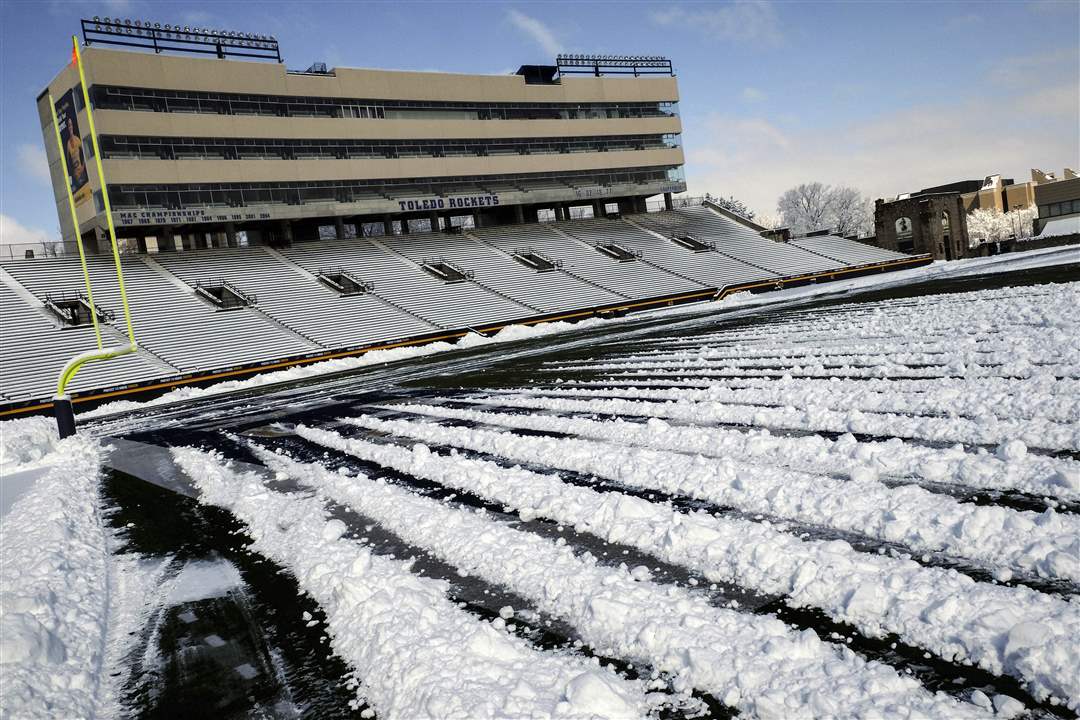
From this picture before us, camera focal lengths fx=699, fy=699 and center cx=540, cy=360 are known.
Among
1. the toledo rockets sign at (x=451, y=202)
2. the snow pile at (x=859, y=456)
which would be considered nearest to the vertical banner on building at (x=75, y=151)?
the snow pile at (x=859, y=456)

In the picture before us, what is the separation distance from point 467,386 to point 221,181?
29.7 metres

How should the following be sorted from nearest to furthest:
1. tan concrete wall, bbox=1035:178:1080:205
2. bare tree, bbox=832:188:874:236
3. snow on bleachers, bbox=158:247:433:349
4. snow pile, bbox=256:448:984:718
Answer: snow pile, bbox=256:448:984:718, snow on bleachers, bbox=158:247:433:349, tan concrete wall, bbox=1035:178:1080:205, bare tree, bbox=832:188:874:236

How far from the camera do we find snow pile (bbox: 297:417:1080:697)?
261 centimetres

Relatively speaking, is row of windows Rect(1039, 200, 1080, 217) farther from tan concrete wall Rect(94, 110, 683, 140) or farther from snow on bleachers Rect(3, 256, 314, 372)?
snow on bleachers Rect(3, 256, 314, 372)

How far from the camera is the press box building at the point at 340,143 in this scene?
3506 centimetres

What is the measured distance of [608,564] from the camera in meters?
3.95

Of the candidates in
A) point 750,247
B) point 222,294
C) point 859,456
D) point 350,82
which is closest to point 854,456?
point 859,456

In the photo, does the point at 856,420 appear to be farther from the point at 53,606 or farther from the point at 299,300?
the point at 299,300

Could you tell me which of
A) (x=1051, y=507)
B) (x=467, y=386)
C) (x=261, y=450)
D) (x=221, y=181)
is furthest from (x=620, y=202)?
(x=1051, y=507)

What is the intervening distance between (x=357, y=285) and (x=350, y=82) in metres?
14.6

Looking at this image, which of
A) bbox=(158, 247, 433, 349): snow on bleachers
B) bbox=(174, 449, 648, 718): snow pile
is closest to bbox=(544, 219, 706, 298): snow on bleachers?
bbox=(158, 247, 433, 349): snow on bleachers

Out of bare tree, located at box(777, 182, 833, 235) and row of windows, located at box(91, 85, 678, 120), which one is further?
bare tree, located at box(777, 182, 833, 235)

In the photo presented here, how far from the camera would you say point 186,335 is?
28.0m

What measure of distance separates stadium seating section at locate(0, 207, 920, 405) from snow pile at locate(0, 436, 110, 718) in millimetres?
19310
